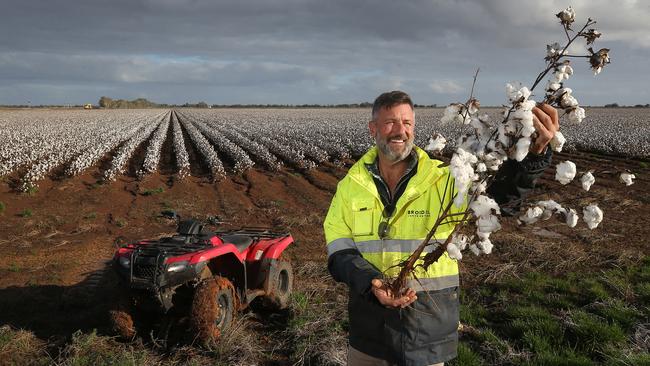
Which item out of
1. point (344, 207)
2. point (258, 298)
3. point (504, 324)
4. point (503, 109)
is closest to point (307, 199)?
point (258, 298)

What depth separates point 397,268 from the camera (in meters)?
2.60

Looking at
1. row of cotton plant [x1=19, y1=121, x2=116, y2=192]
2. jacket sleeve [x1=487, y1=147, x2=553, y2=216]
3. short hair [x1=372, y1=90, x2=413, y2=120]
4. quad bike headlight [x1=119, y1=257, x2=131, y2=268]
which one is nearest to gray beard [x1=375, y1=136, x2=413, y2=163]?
short hair [x1=372, y1=90, x2=413, y2=120]

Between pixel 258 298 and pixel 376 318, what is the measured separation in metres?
3.34

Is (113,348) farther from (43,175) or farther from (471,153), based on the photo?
(43,175)

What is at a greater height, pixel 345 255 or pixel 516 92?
pixel 516 92

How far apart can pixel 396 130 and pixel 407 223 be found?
473 mm

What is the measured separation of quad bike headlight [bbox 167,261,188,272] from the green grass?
8.25ft

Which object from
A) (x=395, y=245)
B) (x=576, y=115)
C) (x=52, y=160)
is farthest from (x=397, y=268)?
(x=52, y=160)

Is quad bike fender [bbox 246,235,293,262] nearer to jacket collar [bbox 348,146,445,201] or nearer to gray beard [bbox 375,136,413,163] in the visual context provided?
jacket collar [bbox 348,146,445,201]

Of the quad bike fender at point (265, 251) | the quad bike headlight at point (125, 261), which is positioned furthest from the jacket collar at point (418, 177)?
the quad bike fender at point (265, 251)

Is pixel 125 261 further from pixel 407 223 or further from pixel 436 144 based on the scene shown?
pixel 436 144

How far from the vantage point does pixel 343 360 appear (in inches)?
176

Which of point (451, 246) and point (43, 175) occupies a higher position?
point (451, 246)

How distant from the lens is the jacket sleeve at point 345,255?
2422 mm
